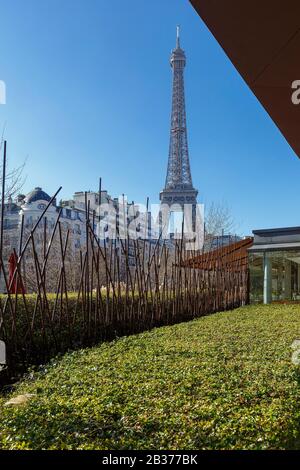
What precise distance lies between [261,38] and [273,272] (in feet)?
30.6

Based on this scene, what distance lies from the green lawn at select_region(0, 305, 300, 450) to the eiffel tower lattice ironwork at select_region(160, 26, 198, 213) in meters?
21.3

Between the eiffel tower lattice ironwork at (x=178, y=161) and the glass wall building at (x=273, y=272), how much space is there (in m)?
13.8

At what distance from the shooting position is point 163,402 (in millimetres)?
1978

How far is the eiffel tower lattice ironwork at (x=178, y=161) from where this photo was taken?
24.5 metres

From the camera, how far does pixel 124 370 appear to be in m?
2.75

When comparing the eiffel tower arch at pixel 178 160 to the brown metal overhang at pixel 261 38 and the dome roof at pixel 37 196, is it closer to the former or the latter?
the dome roof at pixel 37 196

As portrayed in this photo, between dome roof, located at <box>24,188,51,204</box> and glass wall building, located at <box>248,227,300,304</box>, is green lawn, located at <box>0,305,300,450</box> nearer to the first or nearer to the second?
glass wall building, located at <box>248,227,300,304</box>

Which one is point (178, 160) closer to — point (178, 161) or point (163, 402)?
point (178, 161)

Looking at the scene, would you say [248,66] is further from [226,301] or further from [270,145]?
[226,301]

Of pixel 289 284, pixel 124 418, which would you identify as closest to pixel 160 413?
pixel 124 418

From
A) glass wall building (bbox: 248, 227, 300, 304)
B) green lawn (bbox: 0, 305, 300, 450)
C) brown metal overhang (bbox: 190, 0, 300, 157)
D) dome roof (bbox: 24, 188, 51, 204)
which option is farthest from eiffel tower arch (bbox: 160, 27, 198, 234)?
brown metal overhang (bbox: 190, 0, 300, 157)

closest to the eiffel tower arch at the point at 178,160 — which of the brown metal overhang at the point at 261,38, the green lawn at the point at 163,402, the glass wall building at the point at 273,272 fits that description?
the glass wall building at the point at 273,272

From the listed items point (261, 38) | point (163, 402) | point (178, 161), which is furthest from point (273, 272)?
point (178, 161)

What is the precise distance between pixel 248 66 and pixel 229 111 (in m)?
6.16
